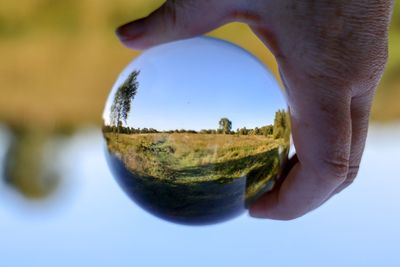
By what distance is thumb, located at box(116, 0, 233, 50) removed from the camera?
2.20 ft

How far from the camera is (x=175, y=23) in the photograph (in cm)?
68

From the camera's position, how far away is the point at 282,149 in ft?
2.43

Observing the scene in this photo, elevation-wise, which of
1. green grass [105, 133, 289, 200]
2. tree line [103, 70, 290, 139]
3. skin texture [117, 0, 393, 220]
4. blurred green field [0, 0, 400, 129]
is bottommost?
green grass [105, 133, 289, 200]

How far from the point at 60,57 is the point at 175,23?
8.93 ft

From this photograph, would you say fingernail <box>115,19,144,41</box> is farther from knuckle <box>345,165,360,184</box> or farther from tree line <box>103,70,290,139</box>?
knuckle <box>345,165,360,184</box>

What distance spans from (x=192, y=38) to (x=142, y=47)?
0.05m

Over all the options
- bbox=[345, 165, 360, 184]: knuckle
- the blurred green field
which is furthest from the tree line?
the blurred green field

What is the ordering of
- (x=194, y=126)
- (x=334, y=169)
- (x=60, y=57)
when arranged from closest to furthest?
(x=194, y=126), (x=334, y=169), (x=60, y=57)

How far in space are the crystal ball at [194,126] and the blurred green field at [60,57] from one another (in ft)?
8.13

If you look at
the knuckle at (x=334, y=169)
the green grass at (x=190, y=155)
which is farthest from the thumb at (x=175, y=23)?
the knuckle at (x=334, y=169)

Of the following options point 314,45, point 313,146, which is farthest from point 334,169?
point 314,45

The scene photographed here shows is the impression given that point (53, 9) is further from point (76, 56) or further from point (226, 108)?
point (226, 108)

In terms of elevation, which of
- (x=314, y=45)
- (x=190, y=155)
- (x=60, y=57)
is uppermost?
(x=60, y=57)

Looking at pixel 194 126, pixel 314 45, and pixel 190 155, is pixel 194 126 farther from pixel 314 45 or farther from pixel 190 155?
pixel 314 45
